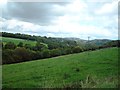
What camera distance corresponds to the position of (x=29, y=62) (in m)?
18.2

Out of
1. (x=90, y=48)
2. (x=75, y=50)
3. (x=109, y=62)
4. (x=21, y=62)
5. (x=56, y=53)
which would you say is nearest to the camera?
(x=21, y=62)

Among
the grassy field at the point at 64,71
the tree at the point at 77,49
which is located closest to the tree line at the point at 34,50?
the tree at the point at 77,49

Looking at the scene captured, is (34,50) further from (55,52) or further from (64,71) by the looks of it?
(64,71)

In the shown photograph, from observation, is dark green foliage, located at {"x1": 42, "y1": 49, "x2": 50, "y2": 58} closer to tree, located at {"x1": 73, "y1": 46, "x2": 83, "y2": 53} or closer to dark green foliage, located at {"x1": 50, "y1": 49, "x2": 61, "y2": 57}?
dark green foliage, located at {"x1": 50, "y1": 49, "x2": 61, "y2": 57}

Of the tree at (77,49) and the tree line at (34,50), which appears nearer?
the tree line at (34,50)

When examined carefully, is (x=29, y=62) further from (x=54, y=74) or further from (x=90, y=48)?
(x=90, y=48)

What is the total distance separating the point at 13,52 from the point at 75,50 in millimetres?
8282

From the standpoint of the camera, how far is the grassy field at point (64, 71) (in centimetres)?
1287

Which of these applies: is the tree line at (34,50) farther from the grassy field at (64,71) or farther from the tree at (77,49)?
the grassy field at (64,71)

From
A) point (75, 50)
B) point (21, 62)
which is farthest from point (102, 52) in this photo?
point (21, 62)

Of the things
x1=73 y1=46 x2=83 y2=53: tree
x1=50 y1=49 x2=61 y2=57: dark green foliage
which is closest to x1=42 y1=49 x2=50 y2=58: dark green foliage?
x1=50 y1=49 x2=61 y2=57: dark green foliage

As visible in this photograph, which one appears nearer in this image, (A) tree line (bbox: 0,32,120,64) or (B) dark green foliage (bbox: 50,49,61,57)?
(A) tree line (bbox: 0,32,120,64)

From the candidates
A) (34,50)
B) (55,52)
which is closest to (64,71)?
(34,50)

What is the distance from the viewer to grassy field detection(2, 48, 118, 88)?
12.9 meters
